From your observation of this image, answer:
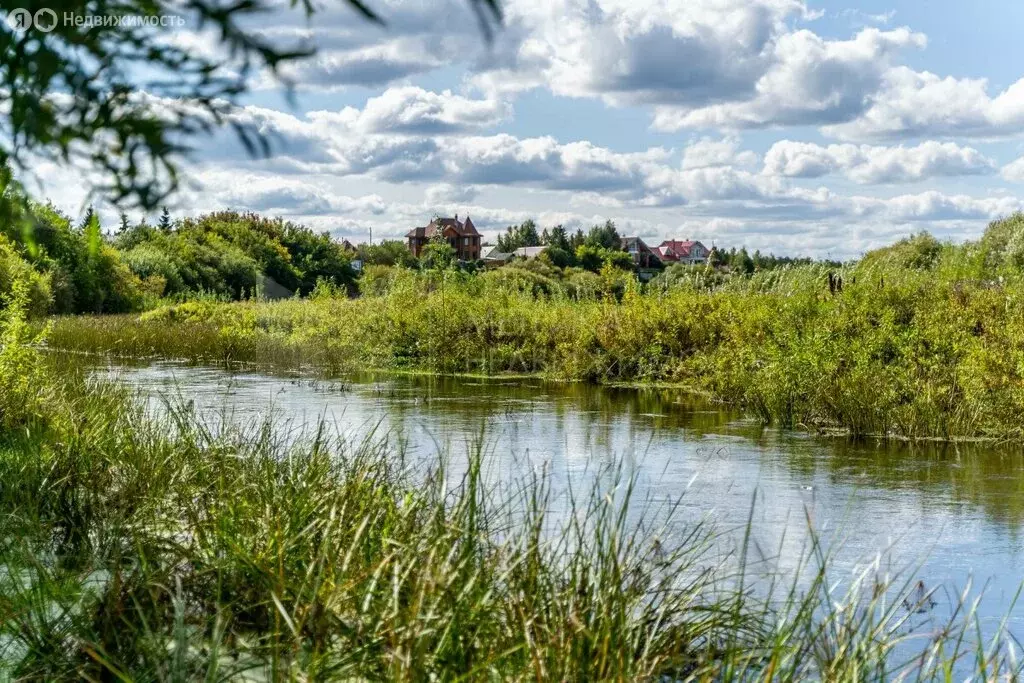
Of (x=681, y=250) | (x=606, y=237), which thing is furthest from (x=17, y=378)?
(x=681, y=250)

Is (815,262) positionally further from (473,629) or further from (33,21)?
(33,21)

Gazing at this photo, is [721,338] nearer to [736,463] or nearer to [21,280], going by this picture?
[736,463]

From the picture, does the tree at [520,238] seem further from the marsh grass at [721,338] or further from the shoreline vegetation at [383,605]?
the shoreline vegetation at [383,605]

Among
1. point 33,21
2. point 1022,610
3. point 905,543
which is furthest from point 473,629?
point 905,543

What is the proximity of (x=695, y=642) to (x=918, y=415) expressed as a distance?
6.85 m

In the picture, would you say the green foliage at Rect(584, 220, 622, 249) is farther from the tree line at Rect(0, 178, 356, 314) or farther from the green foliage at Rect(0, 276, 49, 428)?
the green foliage at Rect(0, 276, 49, 428)

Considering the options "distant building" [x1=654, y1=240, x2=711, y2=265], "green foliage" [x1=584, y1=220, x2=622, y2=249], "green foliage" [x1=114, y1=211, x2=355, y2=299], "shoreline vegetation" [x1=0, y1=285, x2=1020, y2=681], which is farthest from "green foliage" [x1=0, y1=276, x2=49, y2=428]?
"distant building" [x1=654, y1=240, x2=711, y2=265]

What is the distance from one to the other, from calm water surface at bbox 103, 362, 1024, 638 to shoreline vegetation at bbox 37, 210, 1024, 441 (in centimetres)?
57

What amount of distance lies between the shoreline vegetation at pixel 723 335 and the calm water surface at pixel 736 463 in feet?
1.86

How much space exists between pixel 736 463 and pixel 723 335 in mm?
5812

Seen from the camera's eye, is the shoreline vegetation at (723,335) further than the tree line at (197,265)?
No

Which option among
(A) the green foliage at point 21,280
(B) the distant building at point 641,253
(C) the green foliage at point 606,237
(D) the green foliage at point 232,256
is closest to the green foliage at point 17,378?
(A) the green foliage at point 21,280

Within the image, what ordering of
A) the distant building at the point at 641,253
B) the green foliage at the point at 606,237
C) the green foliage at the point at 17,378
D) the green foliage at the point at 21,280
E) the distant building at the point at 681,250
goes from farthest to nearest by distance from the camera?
the distant building at the point at 681,250 < the distant building at the point at 641,253 < the green foliage at the point at 606,237 < the green foliage at the point at 21,280 < the green foliage at the point at 17,378

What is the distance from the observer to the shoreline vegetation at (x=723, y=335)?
33.7 feet
